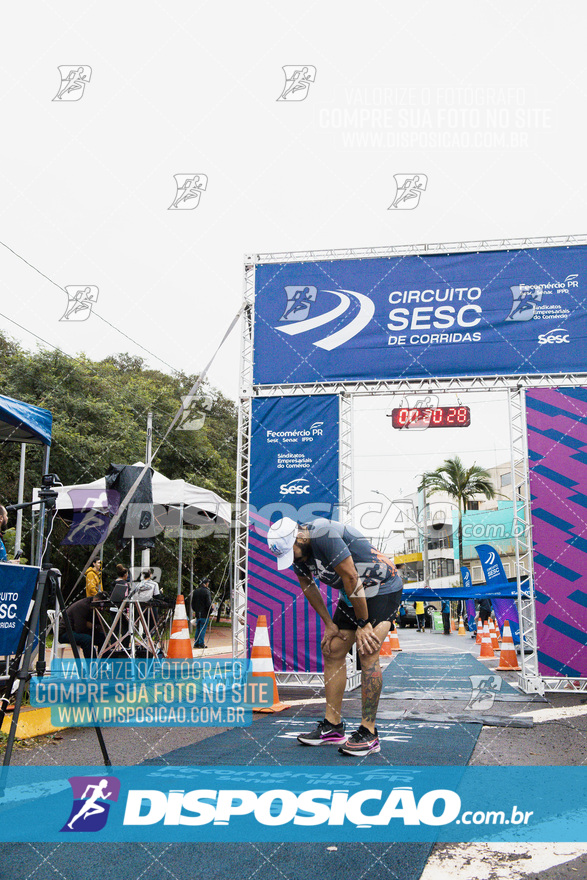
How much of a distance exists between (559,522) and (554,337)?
7.76 feet

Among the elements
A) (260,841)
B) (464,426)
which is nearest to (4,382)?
(464,426)

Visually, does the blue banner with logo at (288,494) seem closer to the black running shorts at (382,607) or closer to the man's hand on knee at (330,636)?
the man's hand on knee at (330,636)

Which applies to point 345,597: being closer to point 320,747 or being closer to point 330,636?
point 330,636

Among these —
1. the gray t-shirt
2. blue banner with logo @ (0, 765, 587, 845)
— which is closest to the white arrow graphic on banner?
the gray t-shirt

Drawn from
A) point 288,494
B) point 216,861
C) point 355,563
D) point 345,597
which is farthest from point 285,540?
point 288,494

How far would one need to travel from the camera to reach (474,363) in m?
9.26

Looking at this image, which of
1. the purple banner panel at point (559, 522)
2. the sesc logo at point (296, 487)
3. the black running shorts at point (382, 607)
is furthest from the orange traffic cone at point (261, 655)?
the purple banner panel at point (559, 522)

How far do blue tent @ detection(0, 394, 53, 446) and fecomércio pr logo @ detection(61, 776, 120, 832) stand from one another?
2.95 m

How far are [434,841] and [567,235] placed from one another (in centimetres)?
809

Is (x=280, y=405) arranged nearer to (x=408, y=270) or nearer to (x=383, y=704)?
(x=408, y=270)

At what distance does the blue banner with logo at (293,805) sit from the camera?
3330 millimetres

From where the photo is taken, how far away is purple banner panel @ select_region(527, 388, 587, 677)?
8539mm

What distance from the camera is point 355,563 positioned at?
5.20m

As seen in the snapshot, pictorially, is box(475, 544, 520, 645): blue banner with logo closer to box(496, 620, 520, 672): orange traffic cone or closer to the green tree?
box(496, 620, 520, 672): orange traffic cone
